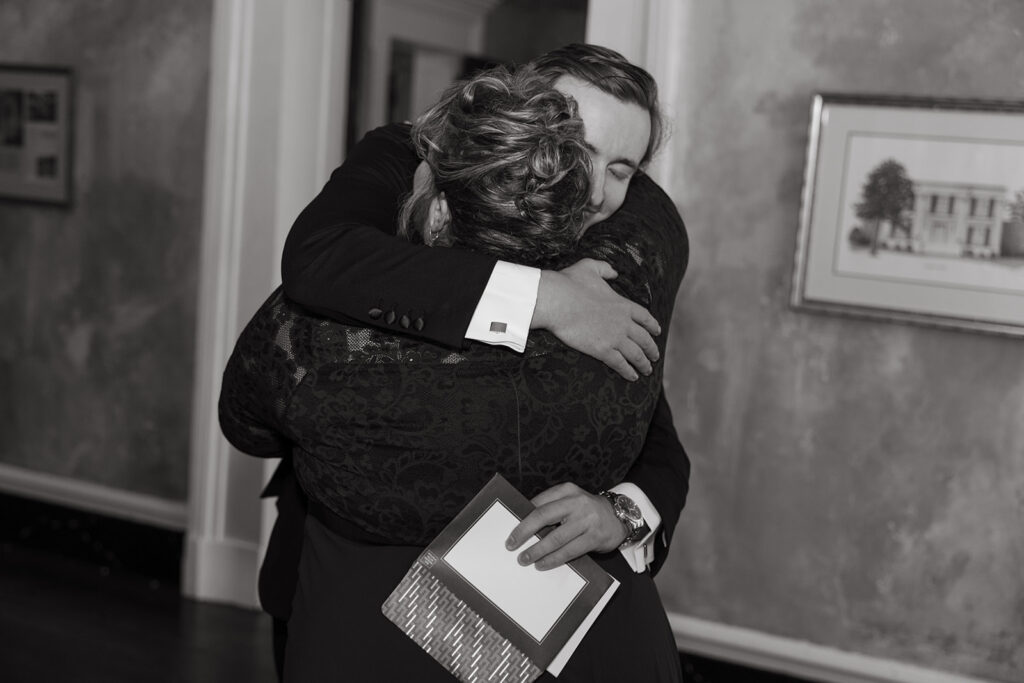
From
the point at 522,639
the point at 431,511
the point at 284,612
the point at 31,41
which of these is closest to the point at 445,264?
the point at 431,511

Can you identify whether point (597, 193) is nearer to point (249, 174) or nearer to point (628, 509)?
point (628, 509)

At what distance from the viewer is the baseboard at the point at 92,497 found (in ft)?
14.6

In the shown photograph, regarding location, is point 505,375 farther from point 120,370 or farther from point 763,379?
point 120,370

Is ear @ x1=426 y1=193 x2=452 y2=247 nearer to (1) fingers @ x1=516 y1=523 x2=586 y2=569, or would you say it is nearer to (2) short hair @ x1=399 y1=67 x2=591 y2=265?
(2) short hair @ x1=399 y1=67 x2=591 y2=265

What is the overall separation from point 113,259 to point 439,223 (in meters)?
3.52

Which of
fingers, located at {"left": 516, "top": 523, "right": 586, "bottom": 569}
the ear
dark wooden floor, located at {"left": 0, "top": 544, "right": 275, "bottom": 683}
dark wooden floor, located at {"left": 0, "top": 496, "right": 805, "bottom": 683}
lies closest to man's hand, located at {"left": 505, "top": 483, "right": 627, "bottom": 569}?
fingers, located at {"left": 516, "top": 523, "right": 586, "bottom": 569}

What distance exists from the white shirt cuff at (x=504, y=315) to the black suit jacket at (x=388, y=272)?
12 mm

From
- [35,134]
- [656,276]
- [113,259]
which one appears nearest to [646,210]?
[656,276]

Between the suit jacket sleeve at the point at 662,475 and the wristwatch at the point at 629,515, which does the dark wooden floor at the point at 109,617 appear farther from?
the wristwatch at the point at 629,515

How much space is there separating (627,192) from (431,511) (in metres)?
0.55

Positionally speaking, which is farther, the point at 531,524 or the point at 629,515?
the point at 629,515

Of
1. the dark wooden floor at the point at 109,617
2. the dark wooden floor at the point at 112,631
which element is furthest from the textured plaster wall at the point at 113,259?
the dark wooden floor at the point at 112,631

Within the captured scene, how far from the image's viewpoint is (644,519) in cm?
149

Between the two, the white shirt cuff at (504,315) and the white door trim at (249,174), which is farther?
the white door trim at (249,174)
